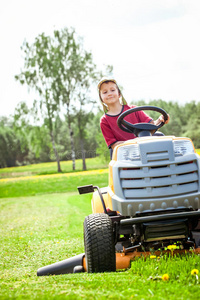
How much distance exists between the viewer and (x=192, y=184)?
2.51m

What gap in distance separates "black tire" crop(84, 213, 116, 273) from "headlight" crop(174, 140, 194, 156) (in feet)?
2.48

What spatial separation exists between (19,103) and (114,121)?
21939 mm

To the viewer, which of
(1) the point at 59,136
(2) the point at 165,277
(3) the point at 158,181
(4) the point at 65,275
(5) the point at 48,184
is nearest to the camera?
(2) the point at 165,277

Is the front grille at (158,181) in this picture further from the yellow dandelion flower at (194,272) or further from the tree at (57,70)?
the tree at (57,70)

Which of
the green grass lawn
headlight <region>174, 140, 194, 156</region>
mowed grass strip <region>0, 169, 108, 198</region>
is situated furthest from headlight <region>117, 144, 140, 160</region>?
mowed grass strip <region>0, 169, 108, 198</region>

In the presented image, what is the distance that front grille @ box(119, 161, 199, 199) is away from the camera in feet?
7.98

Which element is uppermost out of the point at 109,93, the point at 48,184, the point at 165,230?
the point at 109,93

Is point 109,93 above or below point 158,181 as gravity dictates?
above

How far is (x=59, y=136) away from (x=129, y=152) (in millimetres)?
25861

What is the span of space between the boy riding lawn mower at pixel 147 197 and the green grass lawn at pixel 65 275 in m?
0.18

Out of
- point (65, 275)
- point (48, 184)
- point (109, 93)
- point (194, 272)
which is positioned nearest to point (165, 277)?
point (194, 272)

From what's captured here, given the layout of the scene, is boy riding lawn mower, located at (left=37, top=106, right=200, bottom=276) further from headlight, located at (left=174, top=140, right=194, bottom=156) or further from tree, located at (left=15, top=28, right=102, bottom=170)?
tree, located at (left=15, top=28, right=102, bottom=170)

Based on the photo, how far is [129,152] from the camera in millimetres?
2555

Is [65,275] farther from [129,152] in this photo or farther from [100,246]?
[129,152]
